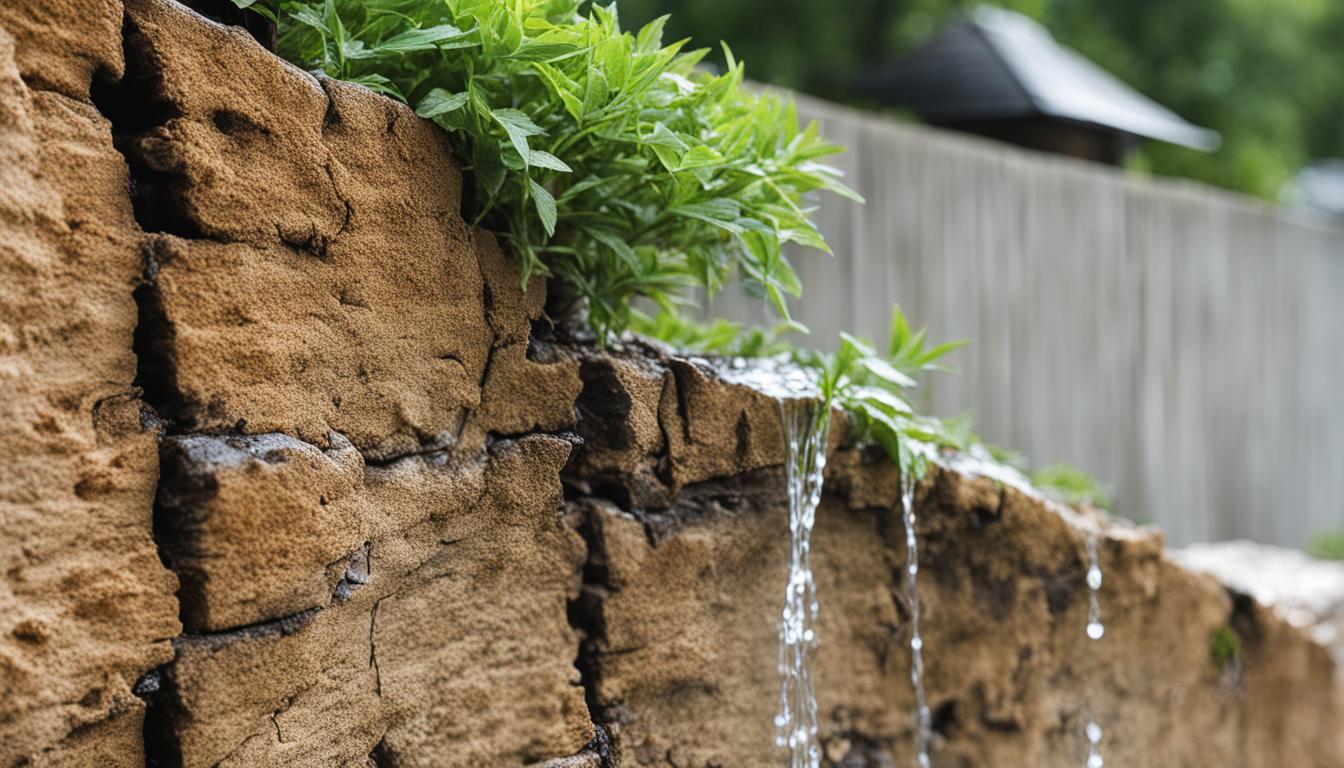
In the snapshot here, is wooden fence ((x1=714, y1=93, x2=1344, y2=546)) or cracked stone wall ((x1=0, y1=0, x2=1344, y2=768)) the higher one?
wooden fence ((x1=714, y1=93, x2=1344, y2=546))

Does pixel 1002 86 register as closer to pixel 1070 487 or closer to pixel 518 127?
pixel 1070 487

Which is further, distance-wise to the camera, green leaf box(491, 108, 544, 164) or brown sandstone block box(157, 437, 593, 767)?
green leaf box(491, 108, 544, 164)

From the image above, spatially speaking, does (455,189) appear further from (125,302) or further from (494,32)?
(125,302)

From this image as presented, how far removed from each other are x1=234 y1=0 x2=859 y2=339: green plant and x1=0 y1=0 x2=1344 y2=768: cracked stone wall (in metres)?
0.11

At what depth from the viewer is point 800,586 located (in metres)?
2.81

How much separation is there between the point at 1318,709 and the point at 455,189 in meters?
4.03

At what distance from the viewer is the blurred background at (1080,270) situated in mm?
5320

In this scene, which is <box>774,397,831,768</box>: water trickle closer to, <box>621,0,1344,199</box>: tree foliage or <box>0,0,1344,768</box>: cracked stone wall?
<box>0,0,1344,768</box>: cracked stone wall

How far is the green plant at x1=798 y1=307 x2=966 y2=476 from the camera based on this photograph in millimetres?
2828

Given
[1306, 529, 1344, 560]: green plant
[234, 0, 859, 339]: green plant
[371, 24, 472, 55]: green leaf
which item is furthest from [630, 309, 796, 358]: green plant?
[1306, 529, 1344, 560]: green plant

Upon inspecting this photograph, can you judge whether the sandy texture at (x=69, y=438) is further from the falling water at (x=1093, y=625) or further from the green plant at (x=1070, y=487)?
the green plant at (x=1070, y=487)

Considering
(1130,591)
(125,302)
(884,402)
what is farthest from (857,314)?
(125,302)

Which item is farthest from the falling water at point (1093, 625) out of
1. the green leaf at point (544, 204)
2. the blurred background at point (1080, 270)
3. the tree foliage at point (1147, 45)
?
the tree foliage at point (1147, 45)

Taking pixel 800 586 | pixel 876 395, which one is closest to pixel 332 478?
pixel 800 586
